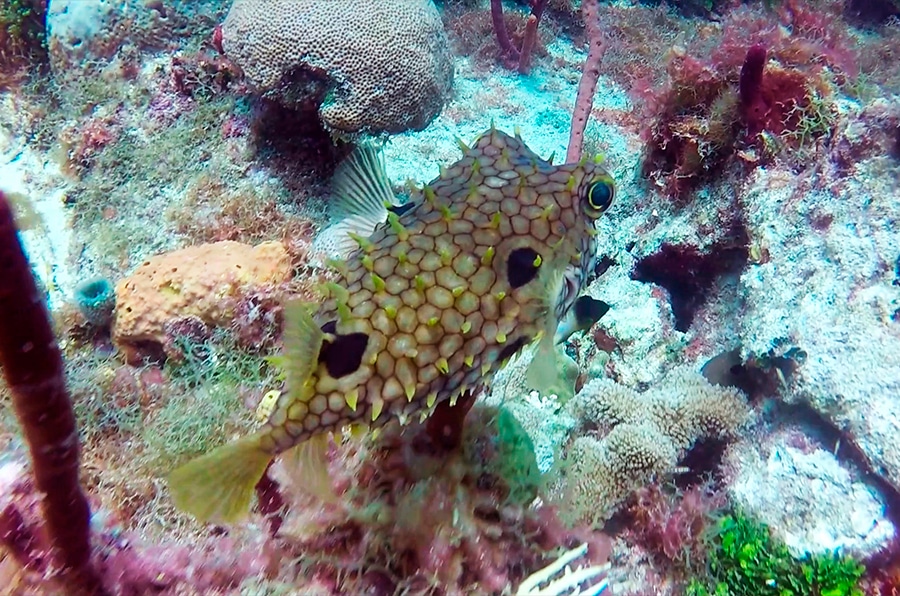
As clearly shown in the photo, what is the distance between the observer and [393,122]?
5086 mm

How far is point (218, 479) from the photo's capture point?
80.7 inches

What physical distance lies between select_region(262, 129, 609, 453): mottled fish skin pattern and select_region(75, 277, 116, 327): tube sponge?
7.98 feet

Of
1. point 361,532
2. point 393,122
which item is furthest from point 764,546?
point 393,122

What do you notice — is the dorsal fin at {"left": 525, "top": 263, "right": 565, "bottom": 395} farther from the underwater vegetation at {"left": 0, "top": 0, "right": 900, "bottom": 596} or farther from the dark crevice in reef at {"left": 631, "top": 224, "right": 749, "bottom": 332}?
the dark crevice in reef at {"left": 631, "top": 224, "right": 749, "bottom": 332}

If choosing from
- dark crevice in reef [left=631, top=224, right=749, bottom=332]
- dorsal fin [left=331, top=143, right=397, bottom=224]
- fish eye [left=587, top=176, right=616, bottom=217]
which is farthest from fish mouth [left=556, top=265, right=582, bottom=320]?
dark crevice in reef [left=631, top=224, right=749, bottom=332]

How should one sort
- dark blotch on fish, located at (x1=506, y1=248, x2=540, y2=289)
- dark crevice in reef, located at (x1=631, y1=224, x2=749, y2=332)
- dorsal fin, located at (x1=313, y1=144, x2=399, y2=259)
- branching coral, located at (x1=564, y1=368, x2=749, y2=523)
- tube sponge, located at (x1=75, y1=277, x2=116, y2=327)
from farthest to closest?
A: dark crevice in reef, located at (x1=631, y1=224, x2=749, y2=332), tube sponge, located at (x1=75, y1=277, x2=116, y2=327), branching coral, located at (x1=564, y1=368, x2=749, y2=523), dorsal fin, located at (x1=313, y1=144, x2=399, y2=259), dark blotch on fish, located at (x1=506, y1=248, x2=540, y2=289)

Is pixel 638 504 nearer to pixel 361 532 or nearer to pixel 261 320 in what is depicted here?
pixel 361 532

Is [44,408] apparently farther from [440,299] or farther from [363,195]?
[363,195]

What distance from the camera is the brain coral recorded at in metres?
4.83

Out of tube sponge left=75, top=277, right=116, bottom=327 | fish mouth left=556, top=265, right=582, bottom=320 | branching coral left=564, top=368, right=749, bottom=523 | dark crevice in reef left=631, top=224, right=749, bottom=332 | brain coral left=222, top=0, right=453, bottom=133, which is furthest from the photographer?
brain coral left=222, top=0, right=453, bottom=133

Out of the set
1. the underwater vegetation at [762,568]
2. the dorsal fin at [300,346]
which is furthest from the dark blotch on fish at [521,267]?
the underwater vegetation at [762,568]

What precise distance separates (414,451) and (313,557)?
0.60 meters

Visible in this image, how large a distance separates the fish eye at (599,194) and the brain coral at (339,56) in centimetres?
280

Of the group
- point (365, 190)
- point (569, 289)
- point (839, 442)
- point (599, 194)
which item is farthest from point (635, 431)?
point (365, 190)
